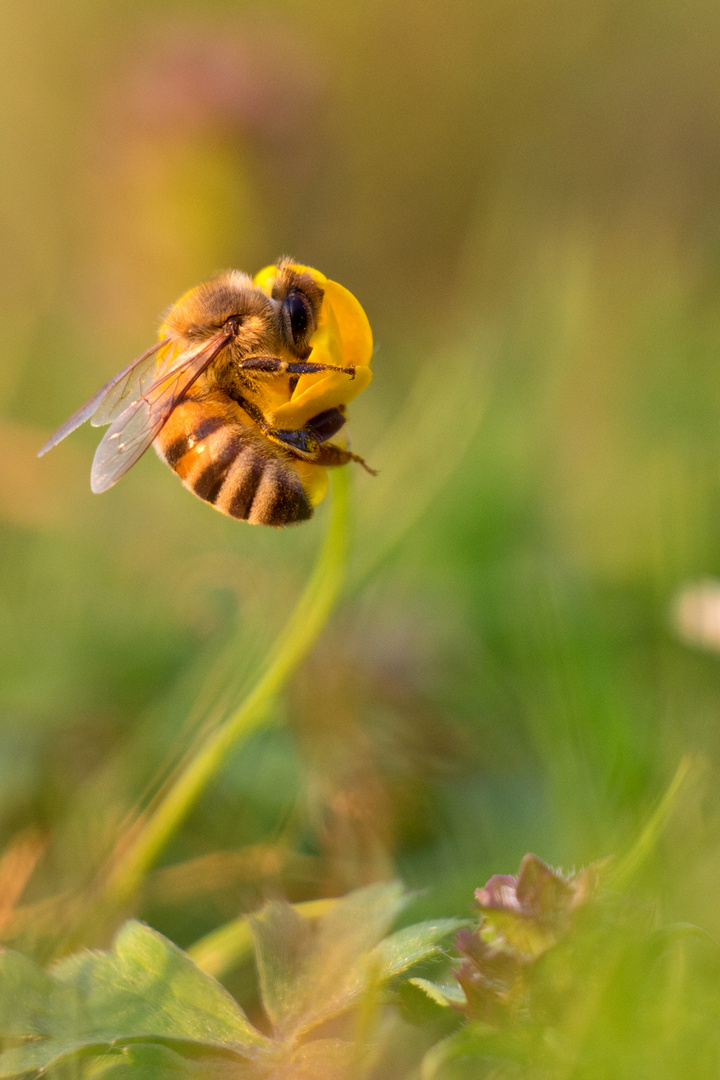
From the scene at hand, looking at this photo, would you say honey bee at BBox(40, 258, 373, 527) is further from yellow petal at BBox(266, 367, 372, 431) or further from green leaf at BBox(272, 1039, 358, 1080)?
green leaf at BBox(272, 1039, 358, 1080)

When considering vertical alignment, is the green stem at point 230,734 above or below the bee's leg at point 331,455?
below

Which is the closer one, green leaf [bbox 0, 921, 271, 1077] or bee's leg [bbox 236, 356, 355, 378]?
green leaf [bbox 0, 921, 271, 1077]

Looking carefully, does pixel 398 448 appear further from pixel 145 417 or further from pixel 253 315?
pixel 145 417

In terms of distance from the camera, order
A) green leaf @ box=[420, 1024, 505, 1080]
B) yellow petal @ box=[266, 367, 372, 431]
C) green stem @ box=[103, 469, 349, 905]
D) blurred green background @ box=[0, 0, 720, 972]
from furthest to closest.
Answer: blurred green background @ box=[0, 0, 720, 972] → green stem @ box=[103, 469, 349, 905] → yellow petal @ box=[266, 367, 372, 431] → green leaf @ box=[420, 1024, 505, 1080]

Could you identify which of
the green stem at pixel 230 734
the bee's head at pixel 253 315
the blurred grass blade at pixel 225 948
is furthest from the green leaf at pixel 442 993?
the bee's head at pixel 253 315

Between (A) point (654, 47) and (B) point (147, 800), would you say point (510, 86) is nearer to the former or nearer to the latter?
(A) point (654, 47)

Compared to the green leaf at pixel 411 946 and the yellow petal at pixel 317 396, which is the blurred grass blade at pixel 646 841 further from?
the yellow petal at pixel 317 396

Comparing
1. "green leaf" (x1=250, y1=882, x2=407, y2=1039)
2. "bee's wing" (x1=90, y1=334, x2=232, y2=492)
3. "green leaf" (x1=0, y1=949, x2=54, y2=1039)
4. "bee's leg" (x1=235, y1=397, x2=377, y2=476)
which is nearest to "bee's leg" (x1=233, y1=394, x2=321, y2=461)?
"bee's leg" (x1=235, y1=397, x2=377, y2=476)

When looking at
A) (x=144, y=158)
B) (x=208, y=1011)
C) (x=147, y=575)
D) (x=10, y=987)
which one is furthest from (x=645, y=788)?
(x=144, y=158)
